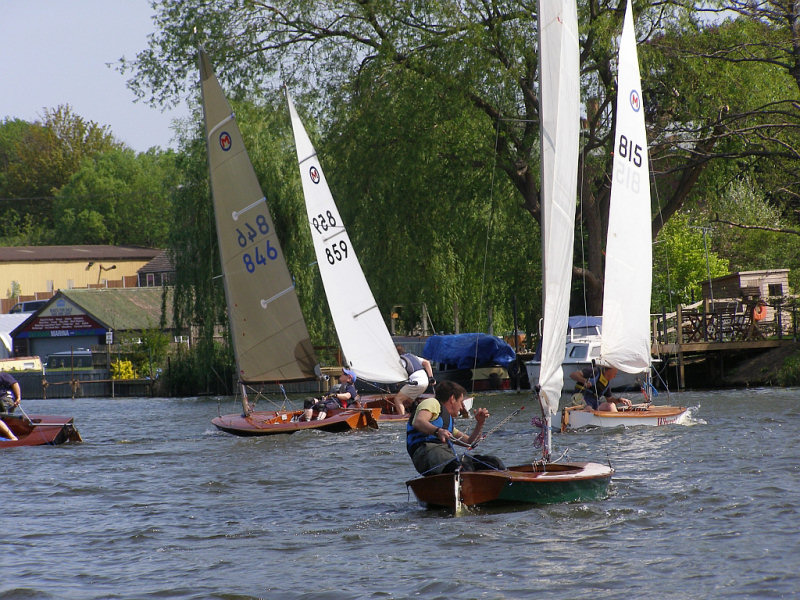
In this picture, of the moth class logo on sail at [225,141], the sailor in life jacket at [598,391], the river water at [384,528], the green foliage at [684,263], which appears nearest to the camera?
the river water at [384,528]

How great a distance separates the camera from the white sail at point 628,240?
1734 centimetres

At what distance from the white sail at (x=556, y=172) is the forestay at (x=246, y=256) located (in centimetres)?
959

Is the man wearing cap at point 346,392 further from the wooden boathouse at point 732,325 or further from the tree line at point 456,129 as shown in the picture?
the wooden boathouse at point 732,325

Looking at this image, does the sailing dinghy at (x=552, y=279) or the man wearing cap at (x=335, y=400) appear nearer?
the sailing dinghy at (x=552, y=279)

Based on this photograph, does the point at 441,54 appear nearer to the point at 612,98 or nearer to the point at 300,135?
the point at 612,98

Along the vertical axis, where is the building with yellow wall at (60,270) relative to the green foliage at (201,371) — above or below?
above

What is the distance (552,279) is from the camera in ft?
35.3

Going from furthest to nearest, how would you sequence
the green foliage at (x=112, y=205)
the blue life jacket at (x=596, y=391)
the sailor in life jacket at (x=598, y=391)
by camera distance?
the green foliage at (x=112, y=205), the blue life jacket at (x=596, y=391), the sailor in life jacket at (x=598, y=391)

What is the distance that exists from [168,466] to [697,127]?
663 inches

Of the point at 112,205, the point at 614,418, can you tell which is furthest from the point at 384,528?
the point at 112,205

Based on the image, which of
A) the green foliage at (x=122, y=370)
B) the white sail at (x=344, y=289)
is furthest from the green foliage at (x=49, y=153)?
the white sail at (x=344, y=289)

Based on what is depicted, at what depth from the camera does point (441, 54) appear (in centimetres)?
2788

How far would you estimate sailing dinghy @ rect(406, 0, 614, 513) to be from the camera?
10.7 meters

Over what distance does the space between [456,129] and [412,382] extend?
8.83 metres
